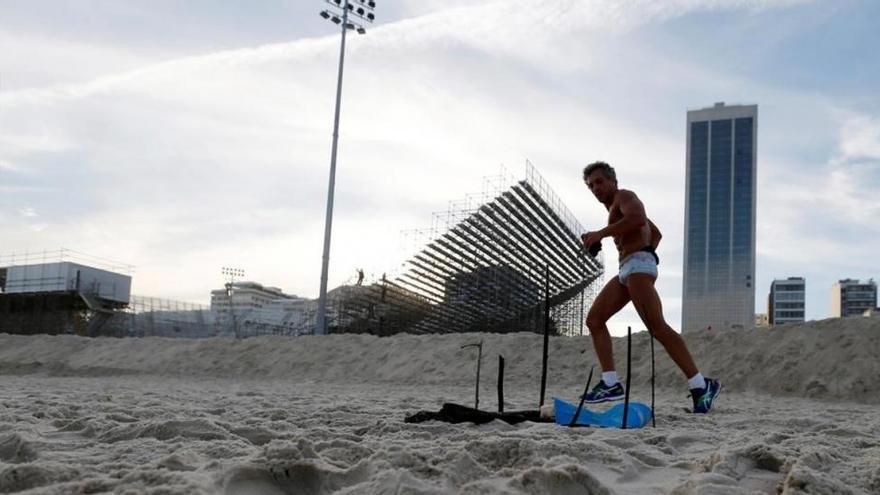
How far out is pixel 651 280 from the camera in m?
4.12

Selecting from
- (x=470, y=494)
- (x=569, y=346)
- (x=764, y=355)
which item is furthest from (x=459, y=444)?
(x=569, y=346)

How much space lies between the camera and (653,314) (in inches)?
159

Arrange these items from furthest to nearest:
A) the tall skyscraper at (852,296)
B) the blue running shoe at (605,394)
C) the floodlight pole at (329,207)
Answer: the tall skyscraper at (852,296)
the floodlight pole at (329,207)
the blue running shoe at (605,394)

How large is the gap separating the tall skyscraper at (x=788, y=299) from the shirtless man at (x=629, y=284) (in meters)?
137

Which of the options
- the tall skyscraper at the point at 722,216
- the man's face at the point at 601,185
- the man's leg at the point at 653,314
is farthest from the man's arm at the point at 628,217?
the tall skyscraper at the point at 722,216

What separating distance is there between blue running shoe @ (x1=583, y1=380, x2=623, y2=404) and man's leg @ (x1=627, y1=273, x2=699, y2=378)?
0.41 meters

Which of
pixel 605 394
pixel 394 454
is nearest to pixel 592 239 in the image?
pixel 605 394

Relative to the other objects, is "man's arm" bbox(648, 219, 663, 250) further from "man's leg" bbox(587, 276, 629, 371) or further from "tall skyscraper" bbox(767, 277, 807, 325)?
"tall skyscraper" bbox(767, 277, 807, 325)

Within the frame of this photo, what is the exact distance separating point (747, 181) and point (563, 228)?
244 feet

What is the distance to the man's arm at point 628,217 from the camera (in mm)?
4023

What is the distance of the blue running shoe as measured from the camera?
3727 mm

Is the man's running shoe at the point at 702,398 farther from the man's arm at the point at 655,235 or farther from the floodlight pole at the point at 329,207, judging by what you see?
the floodlight pole at the point at 329,207

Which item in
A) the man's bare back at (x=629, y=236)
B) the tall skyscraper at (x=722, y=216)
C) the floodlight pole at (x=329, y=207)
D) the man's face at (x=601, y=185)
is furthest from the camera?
the tall skyscraper at (x=722, y=216)

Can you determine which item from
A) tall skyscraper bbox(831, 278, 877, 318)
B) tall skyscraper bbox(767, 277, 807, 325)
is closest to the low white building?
tall skyscraper bbox(767, 277, 807, 325)
